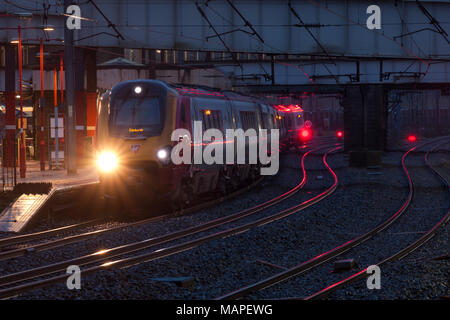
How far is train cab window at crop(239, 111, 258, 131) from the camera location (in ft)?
69.6

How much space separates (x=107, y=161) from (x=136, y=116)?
4.42 ft

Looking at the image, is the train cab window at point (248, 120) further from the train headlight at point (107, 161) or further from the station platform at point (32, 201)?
the train headlight at point (107, 161)

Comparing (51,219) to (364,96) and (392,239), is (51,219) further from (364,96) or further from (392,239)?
(364,96)

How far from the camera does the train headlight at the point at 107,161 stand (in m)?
15.9

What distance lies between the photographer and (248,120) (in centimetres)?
2194

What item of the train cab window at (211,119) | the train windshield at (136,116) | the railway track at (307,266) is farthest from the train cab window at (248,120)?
the railway track at (307,266)

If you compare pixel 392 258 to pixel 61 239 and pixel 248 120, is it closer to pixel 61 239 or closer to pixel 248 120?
pixel 61 239

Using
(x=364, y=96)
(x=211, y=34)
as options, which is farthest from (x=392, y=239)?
(x=364, y=96)

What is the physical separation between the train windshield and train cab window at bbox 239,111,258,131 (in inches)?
223

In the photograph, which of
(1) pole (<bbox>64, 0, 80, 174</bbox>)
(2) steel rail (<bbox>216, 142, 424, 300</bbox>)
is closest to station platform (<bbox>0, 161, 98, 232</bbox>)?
(1) pole (<bbox>64, 0, 80, 174</bbox>)

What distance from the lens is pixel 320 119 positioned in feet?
318

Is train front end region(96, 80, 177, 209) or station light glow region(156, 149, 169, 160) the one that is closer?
station light glow region(156, 149, 169, 160)

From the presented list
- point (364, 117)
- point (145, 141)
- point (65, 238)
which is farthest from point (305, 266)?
point (364, 117)

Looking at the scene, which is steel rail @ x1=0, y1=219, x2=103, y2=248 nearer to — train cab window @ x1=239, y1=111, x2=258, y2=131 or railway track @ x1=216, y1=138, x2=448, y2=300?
railway track @ x1=216, y1=138, x2=448, y2=300
